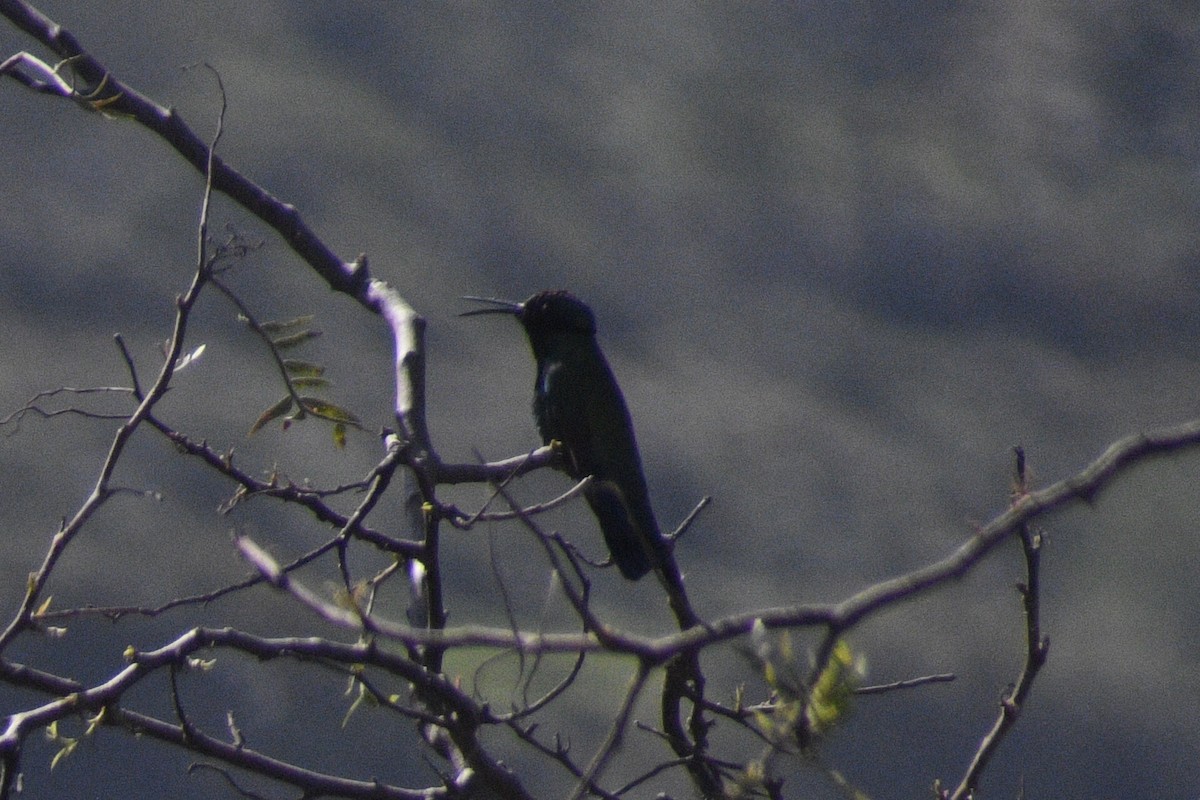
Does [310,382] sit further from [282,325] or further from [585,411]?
[585,411]

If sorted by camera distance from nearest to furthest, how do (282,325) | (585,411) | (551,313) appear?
(282,325) → (585,411) → (551,313)

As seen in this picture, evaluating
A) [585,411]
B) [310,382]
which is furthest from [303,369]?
[585,411]

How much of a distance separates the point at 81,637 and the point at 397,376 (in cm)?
197

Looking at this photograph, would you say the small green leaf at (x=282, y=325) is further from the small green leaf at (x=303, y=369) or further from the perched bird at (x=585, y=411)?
the perched bird at (x=585, y=411)

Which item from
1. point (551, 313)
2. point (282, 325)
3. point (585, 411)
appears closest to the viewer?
point (282, 325)

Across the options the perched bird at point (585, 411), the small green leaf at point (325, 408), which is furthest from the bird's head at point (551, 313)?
the small green leaf at point (325, 408)

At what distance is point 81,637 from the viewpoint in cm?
378

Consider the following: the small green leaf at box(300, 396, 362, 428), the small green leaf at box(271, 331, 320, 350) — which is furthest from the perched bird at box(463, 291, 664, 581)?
the small green leaf at box(271, 331, 320, 350)

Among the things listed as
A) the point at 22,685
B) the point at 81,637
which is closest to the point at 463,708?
the point at 22,685

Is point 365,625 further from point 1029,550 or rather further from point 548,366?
point 548,366

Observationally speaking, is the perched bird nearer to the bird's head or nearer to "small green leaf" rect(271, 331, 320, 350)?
the bird's head

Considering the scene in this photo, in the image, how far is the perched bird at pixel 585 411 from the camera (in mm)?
3248

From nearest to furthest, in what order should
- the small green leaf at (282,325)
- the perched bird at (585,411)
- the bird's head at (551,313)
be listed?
1. the small green leaf at (282,325)
2. the perched bird at (585,411)
3. the bird's head at (551,313)

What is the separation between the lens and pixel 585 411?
370 cm
